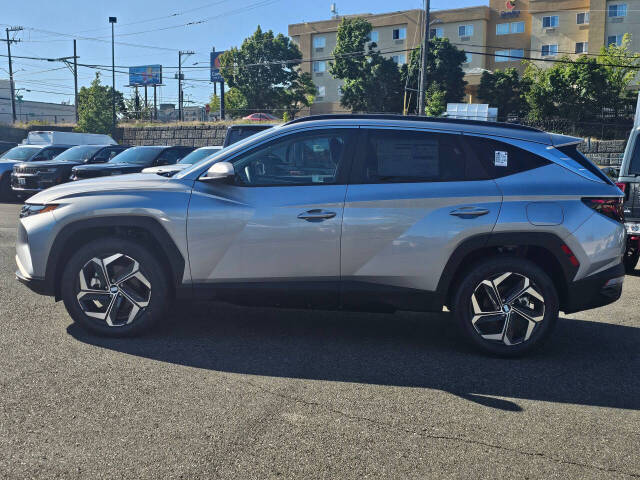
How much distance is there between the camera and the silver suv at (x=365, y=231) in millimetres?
4996

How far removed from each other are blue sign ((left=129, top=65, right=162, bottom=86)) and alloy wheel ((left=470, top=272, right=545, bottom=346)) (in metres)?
87.5

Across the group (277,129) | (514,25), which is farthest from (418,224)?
(514,25)

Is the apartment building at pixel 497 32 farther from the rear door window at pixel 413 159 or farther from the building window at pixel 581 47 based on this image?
the rear door window at pixel 413 159

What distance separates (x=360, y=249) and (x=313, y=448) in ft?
6.19

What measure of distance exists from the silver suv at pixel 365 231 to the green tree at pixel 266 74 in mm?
59633

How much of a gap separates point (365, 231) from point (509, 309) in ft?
4.06

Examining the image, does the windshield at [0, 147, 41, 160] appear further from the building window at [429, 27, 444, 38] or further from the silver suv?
the building window at [429, 27, 444, 38]

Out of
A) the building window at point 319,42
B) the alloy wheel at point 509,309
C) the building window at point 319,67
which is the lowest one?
the alloy wheel at point 509,309

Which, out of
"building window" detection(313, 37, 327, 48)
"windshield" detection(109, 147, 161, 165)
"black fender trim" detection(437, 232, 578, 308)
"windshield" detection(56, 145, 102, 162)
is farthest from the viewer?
"building window" detection(313, 37, 327, 48)

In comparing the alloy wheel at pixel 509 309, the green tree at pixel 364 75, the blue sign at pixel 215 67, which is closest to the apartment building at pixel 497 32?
the green tree at pixel 364 75

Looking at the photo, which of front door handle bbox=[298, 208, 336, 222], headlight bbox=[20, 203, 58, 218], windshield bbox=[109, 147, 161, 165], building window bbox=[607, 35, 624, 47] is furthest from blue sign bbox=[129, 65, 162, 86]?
front door handle bbox=[298, 208, 336, 222]

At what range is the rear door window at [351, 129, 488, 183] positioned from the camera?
16.7 ft

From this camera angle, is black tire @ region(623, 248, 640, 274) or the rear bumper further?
black tire @ region(623, 248, 640, 274)

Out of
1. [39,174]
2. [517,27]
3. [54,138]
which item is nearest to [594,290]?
[39,174]
